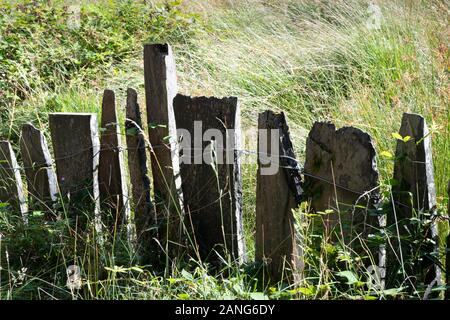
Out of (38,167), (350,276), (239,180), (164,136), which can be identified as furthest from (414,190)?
(38,167)

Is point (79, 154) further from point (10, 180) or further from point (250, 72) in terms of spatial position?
point (250, 72)

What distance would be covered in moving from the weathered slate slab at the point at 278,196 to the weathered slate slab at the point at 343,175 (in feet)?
0.24

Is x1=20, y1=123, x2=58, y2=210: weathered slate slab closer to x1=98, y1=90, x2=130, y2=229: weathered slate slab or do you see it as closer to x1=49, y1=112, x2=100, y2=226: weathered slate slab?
x1=49, y1=112, x2=100, y2=226: weathered slate slab

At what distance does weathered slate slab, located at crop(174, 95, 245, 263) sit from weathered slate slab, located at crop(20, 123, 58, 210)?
728mm

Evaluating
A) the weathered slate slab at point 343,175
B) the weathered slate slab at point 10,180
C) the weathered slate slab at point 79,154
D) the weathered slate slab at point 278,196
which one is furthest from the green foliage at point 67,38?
the weathered slate slab at point 343,175

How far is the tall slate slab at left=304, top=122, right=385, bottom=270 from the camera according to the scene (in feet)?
8.19

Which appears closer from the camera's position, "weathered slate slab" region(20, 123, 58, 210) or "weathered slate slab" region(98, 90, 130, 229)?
"weathered slate slab" region(98, 90, 130, 229)

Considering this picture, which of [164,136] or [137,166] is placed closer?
[164,136]

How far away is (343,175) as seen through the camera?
2586mm

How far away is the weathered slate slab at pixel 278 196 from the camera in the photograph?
8.75ft

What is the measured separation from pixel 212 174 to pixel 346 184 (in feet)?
1.93

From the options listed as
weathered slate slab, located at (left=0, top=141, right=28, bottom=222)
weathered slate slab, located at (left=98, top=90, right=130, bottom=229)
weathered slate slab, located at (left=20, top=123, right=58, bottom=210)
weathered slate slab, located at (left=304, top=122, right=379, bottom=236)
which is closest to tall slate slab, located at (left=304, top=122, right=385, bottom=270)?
weathered slate slab, located at (left=304, top=122, right=379, bottom=236)

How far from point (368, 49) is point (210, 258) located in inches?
128
